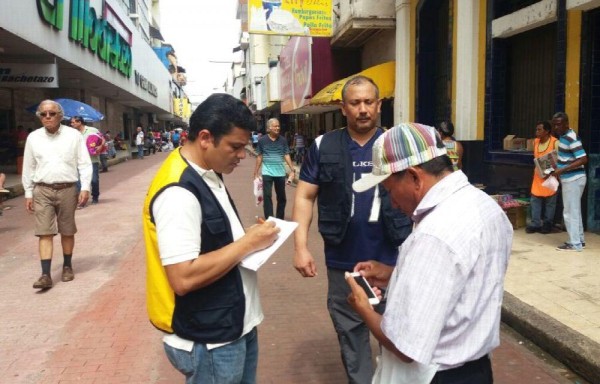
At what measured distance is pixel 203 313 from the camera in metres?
1.90

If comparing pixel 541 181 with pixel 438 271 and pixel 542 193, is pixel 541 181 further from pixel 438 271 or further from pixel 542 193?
pixel 438 271

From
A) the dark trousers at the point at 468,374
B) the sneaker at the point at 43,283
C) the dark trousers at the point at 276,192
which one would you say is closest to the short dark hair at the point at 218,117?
the dark trousers at the point at 468,374

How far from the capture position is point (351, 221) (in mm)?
2938

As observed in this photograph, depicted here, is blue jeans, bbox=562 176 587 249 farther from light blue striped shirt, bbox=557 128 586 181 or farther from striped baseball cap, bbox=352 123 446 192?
striped baseball cap, bbox=352 123 446 192

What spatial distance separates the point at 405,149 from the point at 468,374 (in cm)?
72

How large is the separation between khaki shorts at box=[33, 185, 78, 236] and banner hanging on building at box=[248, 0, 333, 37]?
27.5 feet

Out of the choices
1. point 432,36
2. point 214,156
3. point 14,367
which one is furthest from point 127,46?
point 214,156

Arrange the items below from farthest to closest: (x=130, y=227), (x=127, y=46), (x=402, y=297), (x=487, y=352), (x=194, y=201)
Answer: (x=127, y=46) → (x=130, y=227) → (x=194, y=201) → (x=487, y=352) → (x=402, y=297)

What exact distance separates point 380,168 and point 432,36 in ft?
37.7

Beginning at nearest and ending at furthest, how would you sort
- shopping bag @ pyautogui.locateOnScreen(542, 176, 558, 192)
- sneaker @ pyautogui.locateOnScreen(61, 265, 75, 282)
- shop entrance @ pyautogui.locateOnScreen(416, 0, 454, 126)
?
→ sneaker @ pyautogui.locateOnScreen(61, 265, 75, 282) < shopping bag @ pyautogui.locateOnScreen(542, 176, 558, 192) < shop entrance @ pyautogui.locateOnScreen(416, 0, 454, 126)

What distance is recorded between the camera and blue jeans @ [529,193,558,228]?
739cm

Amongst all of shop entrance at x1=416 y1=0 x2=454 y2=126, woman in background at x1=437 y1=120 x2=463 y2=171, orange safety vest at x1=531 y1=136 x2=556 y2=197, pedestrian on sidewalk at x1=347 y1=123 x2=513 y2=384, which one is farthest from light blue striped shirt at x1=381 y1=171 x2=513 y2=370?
shop entrance at x1=416 y1=0 x2=454 y2=126

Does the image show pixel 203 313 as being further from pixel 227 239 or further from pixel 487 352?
pixel 487 352

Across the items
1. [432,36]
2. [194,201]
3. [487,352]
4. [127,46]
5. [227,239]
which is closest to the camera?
[487,352]
